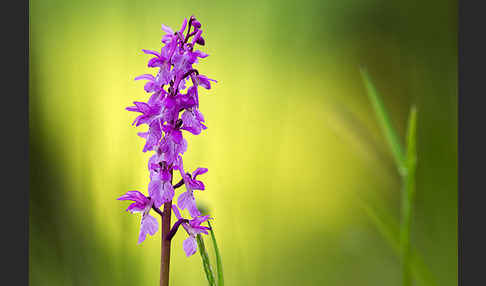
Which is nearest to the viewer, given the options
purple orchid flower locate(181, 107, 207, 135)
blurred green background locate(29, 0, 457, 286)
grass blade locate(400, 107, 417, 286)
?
grass blade locate(400, 107, 417, 286)

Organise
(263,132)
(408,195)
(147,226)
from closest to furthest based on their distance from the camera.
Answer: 1. (408,195)
2. (147,226)
3. (263,132)

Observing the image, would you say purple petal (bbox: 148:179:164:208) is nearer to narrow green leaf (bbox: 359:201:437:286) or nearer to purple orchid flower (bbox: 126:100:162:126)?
purple orchid flower (bbox: 126:100:162:126)

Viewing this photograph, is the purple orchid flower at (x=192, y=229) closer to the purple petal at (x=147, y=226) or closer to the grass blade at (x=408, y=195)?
the purple petal at (x=147, y=226)

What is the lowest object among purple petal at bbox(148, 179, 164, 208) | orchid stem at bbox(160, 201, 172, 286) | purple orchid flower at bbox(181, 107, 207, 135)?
orchid stem at bbox(160, 201, 172, 286)

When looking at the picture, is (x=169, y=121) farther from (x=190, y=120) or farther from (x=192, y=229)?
(x=192, y=229)

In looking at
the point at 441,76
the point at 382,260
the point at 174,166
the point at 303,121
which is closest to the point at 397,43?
the point at 441,76

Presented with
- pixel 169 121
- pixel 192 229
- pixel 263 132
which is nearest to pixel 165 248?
pixel 192 229

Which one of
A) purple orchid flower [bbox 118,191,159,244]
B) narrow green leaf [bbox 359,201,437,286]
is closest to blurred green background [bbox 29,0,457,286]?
purple orchid flower [bbox 118,191,159,244]

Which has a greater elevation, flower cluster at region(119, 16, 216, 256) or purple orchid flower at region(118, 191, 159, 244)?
flower cluster at region(119, 16, 216, 256)

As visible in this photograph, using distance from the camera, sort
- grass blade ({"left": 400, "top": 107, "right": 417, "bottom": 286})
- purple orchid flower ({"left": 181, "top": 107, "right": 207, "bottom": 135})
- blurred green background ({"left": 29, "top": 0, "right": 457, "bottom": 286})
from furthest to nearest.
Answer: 1. blurred green background ({"left": 29, "top": 0, "right": 457, "bottom": 286})
2. purple orchid flower ({"left": 181, "top": 107, "right": 207, "bottom": 135})
3. grass blade ({"left": 400, "top": 107, "right": 417, "bottom": 286})
